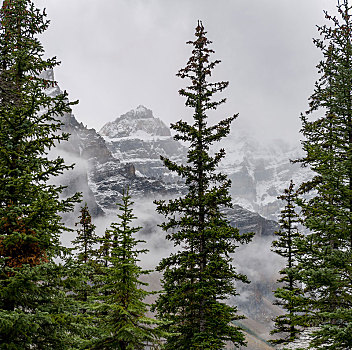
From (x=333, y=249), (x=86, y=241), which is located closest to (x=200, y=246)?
(x=333, y=249)

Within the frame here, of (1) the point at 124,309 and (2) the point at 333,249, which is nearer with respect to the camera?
(1) the point at 124,309

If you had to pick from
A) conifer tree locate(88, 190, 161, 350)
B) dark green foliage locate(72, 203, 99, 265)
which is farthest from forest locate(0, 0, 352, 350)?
A: dark green foliage locate(72, 203, 99, 265)

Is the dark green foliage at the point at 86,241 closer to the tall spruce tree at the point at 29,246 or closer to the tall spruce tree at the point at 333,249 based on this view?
the tall spruce tree at the point at 29,246

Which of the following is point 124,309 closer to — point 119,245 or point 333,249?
point 119,245

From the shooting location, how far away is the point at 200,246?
43.3ft

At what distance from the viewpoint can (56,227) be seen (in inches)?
294

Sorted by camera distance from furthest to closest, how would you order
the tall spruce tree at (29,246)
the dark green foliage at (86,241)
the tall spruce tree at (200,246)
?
1. the dark green foliage at (86,241)
2. the tall spruce tree at (200,246)
3. the tall spruce tree at (29,246)

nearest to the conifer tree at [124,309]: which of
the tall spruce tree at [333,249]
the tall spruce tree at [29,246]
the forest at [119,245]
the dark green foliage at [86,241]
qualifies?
the forest at [119,245]

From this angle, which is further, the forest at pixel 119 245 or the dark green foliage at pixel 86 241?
the dark green foliage at pixel 86 241

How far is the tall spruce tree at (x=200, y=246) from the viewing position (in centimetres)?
1198

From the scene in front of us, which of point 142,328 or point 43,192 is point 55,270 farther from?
point 142,328

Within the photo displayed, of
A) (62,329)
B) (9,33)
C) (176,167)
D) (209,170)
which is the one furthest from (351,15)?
(62,329)

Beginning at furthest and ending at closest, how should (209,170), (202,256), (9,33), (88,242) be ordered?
(88,242) → (209,170) → (202,256) → (9,33)

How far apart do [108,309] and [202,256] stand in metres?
7.32
